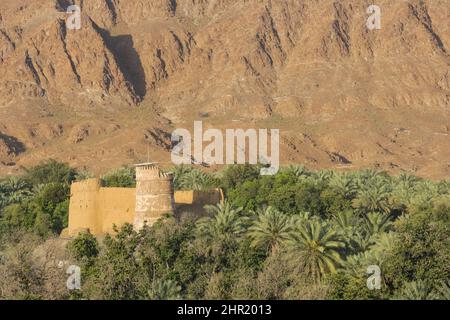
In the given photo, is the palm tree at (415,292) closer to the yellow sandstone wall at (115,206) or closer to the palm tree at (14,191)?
the yellow sandstone wall at (115,206)

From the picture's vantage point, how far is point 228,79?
17275 centimetres

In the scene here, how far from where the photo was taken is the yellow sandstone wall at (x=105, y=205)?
6631 centimetres

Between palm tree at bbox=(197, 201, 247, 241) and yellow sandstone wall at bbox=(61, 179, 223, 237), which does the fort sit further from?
palm tree at bbox=(197, 201, 247, 241)

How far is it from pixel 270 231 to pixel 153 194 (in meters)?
6.81

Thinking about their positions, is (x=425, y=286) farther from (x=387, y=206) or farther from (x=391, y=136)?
(x=391, y=136)

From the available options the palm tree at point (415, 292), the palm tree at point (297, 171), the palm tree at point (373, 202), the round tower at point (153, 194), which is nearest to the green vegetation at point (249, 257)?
the palm tree at point (415, 292)

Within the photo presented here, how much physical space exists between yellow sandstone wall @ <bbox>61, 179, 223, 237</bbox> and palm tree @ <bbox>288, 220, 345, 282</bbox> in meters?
13.0

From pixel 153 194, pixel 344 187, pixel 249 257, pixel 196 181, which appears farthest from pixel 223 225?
pixel 196 181

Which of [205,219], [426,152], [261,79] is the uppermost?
[261,79]

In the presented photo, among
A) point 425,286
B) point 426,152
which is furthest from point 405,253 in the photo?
point 426,152

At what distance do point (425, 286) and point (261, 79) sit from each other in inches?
4947

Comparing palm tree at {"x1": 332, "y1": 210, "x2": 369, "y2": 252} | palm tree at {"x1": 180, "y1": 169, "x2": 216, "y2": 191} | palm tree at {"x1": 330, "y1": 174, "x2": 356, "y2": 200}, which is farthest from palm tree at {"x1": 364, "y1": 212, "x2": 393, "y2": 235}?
palm tree at {"x1": 180, "y1": 169, "x2": 216, "y2": 191}

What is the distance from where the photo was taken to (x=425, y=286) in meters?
48.5

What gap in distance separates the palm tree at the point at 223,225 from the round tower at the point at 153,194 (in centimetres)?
238
